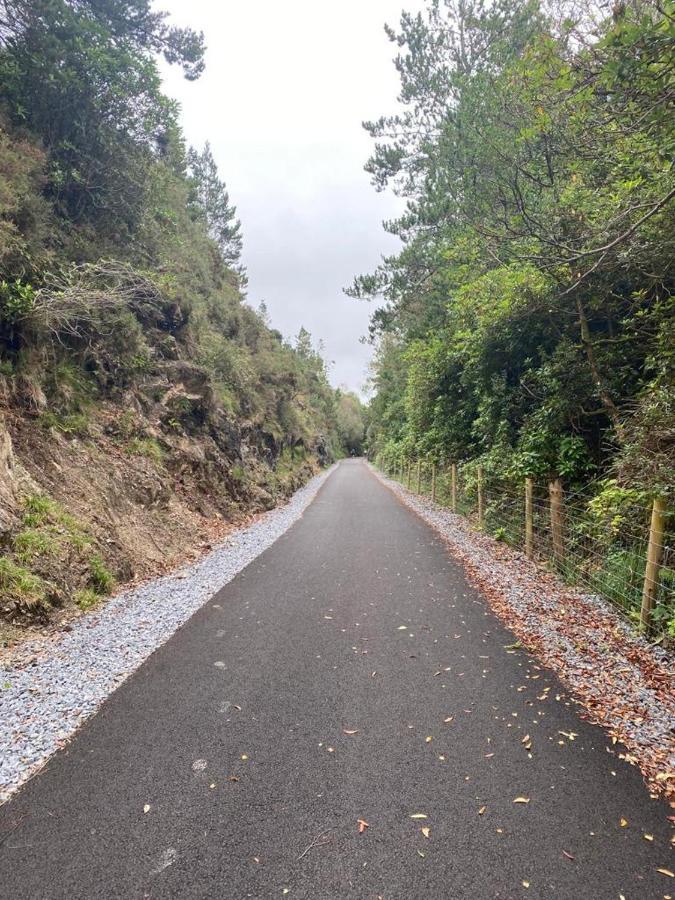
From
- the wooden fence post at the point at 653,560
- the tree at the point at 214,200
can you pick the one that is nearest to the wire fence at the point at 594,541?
the wooden fence post at the point at 653,560

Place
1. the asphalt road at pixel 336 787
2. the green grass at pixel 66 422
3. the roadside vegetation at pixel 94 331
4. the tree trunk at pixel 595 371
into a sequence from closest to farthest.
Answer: the asphalt road at pixel 336 787 < the roadside vegetation at pixel 94 331 < the tree trunk at pixel 595 371 < the green grass at pixel 66 422

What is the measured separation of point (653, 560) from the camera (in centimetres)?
429

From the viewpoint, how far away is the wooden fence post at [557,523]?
6496 mm

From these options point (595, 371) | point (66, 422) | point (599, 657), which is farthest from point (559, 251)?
point (66, 422)

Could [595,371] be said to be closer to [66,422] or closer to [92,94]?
[66,422]

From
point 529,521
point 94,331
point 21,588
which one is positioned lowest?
point 21,588

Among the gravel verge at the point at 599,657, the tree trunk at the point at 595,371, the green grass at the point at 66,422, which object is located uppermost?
the tree trunk at the point at 595,371

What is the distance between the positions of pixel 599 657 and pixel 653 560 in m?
1.14

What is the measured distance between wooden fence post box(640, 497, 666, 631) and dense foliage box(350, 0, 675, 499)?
0.83 ft

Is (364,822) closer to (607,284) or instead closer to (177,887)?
(177,887)

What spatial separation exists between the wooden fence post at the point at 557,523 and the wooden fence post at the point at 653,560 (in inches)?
83.7

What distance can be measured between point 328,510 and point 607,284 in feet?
32.1

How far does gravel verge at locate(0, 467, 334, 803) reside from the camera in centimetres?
286

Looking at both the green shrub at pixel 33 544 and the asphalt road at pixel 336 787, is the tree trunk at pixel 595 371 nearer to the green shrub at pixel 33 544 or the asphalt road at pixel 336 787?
the asphalt road at pixel 336 787
